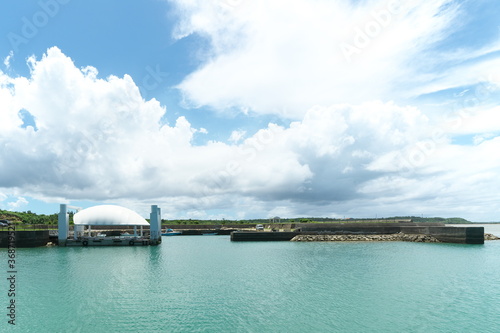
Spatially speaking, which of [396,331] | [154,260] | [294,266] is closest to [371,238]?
[294,266]

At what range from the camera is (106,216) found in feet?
220

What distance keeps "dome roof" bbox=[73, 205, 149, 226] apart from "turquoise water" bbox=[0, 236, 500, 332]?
26.3 metres

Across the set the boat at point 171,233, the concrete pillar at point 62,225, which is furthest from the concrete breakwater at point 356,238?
the concrete pillar at point 62,225

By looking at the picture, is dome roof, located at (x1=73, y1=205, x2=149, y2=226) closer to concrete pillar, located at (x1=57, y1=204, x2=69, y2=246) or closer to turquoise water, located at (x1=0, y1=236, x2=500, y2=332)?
concrete pillar, located at (x1=57, y1=204, x2=69, y2=246)

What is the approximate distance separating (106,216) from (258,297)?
52288mm

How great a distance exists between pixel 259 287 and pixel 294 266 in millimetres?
11869

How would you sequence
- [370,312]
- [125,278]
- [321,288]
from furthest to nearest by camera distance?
[125,278]
[321,288]
[370,312]

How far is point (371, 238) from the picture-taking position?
248ft

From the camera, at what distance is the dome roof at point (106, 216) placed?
66312 millimetres

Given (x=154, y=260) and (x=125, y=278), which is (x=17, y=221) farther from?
(x=125, y=278)

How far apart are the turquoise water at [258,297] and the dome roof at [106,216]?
1034 inches

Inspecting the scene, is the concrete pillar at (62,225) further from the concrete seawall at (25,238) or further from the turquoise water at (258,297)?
the turquoise water at (258,297)

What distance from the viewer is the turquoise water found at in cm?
1852

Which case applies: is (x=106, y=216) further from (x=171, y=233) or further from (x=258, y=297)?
(x=258, y=297)
